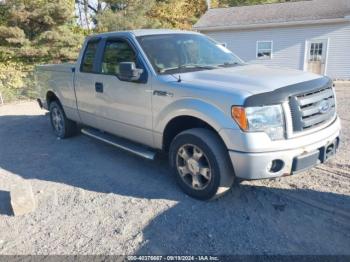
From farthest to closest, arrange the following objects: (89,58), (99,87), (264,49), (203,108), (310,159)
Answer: (264,49) → (89,58) → (99,87) → (203,108) → (310,159)

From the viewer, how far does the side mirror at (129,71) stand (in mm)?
3959

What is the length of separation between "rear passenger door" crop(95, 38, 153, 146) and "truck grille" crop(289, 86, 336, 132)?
1.77 metres

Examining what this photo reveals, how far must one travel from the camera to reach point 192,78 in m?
3.77

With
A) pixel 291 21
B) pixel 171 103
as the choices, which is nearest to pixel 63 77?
pixel 171 103

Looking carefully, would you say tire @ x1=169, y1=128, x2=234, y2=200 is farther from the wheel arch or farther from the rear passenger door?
the rear passenger door

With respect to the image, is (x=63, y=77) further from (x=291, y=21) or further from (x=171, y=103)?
(x=291, y=21)

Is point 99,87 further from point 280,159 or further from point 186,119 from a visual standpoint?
point 280,159

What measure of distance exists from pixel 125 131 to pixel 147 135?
52cm

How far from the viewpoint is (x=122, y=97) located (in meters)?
4.48

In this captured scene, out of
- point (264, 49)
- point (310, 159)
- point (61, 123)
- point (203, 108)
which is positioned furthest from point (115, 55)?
point (264, 49)

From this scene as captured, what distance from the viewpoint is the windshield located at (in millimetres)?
4176

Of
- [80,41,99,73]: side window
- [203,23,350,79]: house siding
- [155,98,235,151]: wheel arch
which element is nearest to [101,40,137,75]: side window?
[80,41,99,73]: side window

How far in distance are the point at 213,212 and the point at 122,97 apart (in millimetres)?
2037

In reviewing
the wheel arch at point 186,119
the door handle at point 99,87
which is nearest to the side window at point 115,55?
the door handle at point 99,87
